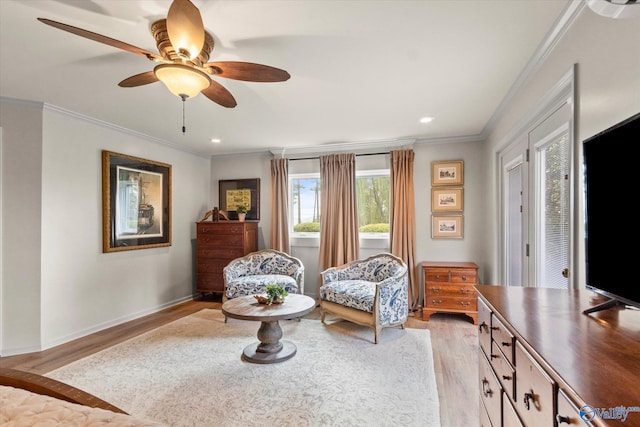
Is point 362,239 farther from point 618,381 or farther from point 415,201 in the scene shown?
point 618,381

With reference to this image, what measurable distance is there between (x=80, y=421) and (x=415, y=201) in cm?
433

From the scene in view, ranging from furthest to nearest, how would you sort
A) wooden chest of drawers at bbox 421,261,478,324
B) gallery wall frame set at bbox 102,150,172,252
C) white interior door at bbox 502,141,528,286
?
wooden chest of drawers at bbox 421,261,478,324 → gallery wall frame set at bbox 102,150,172,252 → white interior door at bbox 502,141,528,286

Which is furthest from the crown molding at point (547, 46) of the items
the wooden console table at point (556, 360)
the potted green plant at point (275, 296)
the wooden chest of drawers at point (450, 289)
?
the potted green plant at point (275, 296)

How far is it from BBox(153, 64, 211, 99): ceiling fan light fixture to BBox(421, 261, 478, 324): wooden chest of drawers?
11.2 feet

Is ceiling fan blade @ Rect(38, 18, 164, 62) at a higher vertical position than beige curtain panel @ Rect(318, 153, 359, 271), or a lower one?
higher

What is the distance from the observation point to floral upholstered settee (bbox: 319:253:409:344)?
3.37m

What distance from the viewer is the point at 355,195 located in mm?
4684

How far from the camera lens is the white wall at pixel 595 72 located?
1.25 m

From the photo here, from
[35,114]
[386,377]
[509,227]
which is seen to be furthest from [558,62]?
[35,114]

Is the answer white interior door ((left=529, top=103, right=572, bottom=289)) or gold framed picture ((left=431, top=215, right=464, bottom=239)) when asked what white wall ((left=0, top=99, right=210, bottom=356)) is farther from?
white interior door ((left=529, top=103, right=572, bottom=289))

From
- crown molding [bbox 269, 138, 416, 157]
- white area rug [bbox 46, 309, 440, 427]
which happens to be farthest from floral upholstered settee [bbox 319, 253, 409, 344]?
crown molding [bbox 269, 138, 416, 157]

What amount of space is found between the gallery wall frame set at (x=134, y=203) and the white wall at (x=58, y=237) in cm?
9

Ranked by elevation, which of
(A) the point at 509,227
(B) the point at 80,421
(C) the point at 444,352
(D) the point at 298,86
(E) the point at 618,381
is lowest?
(C) the point at 444,352

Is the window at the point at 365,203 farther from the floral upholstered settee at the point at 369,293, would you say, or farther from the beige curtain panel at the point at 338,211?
the floral upholstered settee at the point at 369,293
